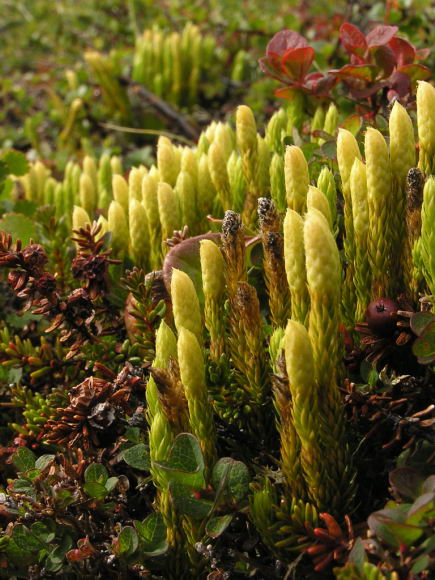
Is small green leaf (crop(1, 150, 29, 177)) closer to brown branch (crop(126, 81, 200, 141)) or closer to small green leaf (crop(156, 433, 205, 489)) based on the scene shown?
brown branch (crop(126, 81, 200, 141))

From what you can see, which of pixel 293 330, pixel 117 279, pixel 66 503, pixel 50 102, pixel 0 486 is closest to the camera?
pixel 293 330

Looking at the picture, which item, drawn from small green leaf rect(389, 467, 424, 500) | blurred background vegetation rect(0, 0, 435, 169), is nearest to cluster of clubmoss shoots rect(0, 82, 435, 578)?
small green leaf rect(389, 467, 424, 500)

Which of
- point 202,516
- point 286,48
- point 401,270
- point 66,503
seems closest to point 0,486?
point 66,503

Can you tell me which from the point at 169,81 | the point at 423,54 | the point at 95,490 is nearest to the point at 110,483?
the point at 95,490

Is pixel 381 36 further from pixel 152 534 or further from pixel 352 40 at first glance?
pixel 152 534

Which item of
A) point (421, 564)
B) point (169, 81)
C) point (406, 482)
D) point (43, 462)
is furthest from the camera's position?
point (169, 81)

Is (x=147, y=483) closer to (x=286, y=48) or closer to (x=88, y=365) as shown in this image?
(x=88, y=365)
